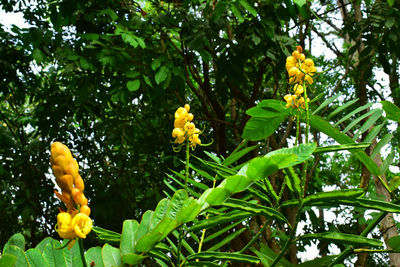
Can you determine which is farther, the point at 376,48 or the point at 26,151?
the point at 26,151

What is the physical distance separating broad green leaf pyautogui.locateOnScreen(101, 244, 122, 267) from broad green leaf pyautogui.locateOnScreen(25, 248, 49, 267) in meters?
0.06

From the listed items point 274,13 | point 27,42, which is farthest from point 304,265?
point 27,42

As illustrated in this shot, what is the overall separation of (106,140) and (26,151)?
73 cm

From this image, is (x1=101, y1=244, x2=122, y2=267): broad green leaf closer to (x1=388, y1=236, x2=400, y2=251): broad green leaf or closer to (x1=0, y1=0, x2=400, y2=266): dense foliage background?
(x1=388, y1=236, x2=400, y2=251): broad green leaf

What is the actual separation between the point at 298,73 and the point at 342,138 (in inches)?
4.6

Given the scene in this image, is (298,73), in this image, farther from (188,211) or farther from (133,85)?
(133,85)

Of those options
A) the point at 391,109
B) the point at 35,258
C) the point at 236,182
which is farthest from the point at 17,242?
the point at 391,109

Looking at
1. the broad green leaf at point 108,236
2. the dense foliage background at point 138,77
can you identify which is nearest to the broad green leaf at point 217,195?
the broad green leaf at point 108,236

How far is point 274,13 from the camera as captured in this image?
8.93 feet

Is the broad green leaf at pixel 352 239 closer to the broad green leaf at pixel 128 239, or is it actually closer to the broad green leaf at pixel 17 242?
the broad green leaf at pixel 128 239

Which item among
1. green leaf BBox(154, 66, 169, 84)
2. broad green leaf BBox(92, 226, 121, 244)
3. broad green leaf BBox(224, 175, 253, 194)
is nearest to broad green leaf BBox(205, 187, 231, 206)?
broad green leaf BBox(224, 175, 253, 194)

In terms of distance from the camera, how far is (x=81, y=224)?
1.15 feet

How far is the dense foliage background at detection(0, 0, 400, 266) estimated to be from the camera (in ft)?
8.48

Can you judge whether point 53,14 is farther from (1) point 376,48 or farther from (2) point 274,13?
(1) point 376,48
